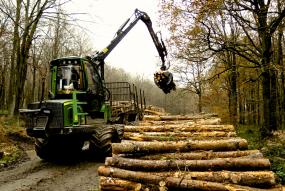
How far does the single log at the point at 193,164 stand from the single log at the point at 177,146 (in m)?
0.30

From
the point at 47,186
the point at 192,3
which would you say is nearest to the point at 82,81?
the point at 47,186

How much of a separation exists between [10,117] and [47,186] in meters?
14.6

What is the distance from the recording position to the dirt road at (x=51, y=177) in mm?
9281

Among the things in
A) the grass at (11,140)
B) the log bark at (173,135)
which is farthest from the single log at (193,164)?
the grass at (11,140)

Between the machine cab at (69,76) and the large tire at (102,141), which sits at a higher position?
the machine cab at (69,76)

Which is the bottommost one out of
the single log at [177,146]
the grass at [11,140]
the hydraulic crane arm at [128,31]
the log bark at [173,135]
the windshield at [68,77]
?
the grass at [11,140]

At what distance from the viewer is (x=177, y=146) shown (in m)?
6.25

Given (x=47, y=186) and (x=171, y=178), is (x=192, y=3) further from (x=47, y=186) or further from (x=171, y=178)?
(x=171, y=178)

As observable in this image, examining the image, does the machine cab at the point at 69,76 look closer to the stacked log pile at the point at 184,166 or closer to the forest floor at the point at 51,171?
the forest floor at the point at 51,171

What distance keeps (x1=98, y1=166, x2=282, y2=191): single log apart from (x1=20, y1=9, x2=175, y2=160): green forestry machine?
246 inches

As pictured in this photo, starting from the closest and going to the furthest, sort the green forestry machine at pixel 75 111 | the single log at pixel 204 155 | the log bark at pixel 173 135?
the single log at pixel 204 155, the log bark at pixel 173 135, the green forestry machine at pixel 75 111

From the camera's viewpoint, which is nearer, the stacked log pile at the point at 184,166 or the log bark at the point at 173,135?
the stacked log pile at the point at 184,166

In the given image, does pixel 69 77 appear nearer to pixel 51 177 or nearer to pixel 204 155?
pixel 51 177

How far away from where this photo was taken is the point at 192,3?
60.9 ft
